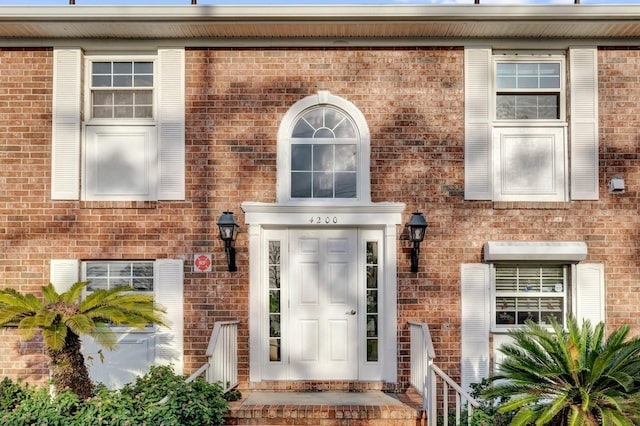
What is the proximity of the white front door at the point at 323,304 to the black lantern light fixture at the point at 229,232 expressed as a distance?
0.73 m

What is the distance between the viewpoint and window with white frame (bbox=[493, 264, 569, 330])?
765cm

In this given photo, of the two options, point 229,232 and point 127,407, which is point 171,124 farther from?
point 127,407

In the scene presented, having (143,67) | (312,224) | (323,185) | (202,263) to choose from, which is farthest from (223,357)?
(143,67)

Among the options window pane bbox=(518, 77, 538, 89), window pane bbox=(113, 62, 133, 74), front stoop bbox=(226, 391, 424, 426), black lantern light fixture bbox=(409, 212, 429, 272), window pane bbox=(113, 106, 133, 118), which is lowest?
front stoop bbox=(226, 391, 424, 426)

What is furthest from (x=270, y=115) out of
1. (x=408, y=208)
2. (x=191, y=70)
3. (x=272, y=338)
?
(x=272, y=338)

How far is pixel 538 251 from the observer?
24.3 ft

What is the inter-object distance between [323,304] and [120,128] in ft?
10.9

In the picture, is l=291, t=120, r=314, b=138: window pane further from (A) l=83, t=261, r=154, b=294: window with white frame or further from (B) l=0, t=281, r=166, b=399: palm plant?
(B) l=0, t=281, r=166, b=399: palm plant

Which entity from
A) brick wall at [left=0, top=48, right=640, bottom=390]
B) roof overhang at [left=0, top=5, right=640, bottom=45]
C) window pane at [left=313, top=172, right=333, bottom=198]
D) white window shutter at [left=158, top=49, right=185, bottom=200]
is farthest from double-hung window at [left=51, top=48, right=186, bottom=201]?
window pane at [left=313, top=172, right=333, bottom=198]

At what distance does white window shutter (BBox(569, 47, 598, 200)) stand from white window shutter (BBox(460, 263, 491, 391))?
4.99 feet

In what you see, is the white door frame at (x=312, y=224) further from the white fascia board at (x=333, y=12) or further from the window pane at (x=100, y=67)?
the window pane at (x=100, y=67)

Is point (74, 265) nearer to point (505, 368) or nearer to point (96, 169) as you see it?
point (96, 169)

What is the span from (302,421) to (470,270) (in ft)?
8.90

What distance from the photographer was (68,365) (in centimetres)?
598
